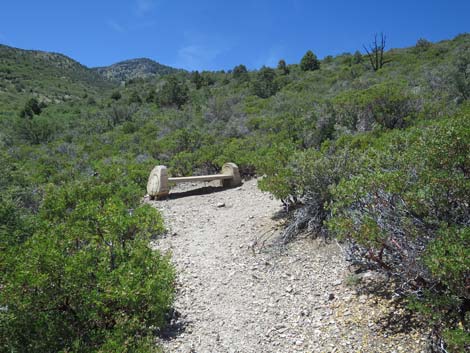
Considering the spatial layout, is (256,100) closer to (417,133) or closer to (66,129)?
(66,129)

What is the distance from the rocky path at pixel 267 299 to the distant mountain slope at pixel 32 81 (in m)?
25.5

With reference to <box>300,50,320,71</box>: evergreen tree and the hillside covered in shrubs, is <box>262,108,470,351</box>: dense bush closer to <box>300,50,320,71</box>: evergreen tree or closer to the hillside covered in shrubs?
the hillside covered in shrubs

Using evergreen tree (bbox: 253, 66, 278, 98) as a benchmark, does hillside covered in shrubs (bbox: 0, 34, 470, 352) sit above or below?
below

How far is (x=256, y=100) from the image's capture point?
759 inches

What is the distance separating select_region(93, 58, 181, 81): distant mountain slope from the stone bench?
3204 inches

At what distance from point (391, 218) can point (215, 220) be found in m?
3.68

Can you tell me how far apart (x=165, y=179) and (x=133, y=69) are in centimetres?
9355

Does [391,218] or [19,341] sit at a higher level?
[391,218]

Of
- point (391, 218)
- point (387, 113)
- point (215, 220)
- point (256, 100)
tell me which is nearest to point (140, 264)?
point (391, 218)

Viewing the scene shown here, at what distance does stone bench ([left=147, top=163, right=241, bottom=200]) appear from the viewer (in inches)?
320

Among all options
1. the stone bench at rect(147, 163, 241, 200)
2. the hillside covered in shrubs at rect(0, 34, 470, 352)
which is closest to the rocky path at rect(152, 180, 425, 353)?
the hillside covered in shrubs at rect(0, 34, 470, 352)

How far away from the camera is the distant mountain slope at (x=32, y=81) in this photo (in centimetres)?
3200

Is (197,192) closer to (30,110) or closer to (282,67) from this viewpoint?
(30,110)

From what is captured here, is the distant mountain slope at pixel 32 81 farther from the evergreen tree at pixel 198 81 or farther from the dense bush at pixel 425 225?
the dense bush at pixel 425 225
